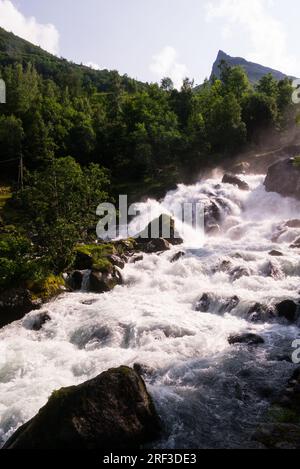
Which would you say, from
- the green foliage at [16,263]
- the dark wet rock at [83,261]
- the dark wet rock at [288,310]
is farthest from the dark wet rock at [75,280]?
the dark wet rock at [288,310]

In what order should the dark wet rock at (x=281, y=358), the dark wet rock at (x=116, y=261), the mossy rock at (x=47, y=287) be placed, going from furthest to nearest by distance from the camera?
the dark wet rock at (x=116, y=261)
the mossy rock at (x=47, y=287)
the dark wet rock at (x=281, y=358)

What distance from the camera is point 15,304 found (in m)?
24.1

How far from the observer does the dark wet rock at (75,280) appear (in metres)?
28.1

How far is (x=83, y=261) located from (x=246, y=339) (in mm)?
14619

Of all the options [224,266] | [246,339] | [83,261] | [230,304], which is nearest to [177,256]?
[224,266]

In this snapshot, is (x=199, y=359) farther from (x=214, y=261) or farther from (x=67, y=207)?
(x=67, y=207)

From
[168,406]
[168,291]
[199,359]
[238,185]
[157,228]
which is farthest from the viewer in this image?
[238,185]

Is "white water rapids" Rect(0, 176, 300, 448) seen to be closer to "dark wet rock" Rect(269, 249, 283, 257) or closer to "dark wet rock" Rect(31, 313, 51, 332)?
"dark wet rock" Rect(31, 313, 51, 332)

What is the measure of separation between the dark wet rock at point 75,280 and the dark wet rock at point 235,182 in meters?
27.5

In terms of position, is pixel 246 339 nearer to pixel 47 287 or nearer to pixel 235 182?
pixel 47 287

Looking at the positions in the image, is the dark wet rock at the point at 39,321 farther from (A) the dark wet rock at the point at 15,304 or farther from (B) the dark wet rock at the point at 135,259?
(B) the dark wet rock at the point at 135,259

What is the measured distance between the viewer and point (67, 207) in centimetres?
3153
